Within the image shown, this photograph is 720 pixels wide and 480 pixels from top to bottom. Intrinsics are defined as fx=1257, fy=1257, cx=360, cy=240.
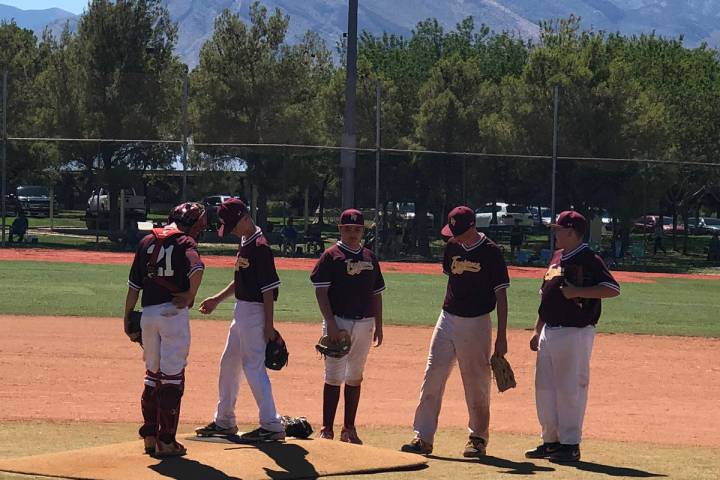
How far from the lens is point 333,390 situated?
965cm

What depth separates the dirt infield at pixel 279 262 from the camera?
31.7m

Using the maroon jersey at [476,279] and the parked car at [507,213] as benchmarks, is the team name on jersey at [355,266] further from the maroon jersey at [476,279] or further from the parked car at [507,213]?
the parked car at [507,213]

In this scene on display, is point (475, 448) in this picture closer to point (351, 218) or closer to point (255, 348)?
point (255, 348)

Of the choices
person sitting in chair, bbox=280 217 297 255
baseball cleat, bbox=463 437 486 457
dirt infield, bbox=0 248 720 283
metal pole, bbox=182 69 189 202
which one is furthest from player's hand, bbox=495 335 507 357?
person sitting in chair, bbox=280 217 297 255

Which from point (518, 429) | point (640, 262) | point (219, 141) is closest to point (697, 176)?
point (640, 262)

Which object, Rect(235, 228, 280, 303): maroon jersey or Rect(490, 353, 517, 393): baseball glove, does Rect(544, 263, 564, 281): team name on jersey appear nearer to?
Rect(490, 353, 517, 393): baseball glove

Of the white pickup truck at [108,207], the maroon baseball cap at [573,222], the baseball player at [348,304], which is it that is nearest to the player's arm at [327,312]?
the baseball player at [348,304]

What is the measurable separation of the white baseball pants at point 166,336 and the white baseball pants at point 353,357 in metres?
1.35

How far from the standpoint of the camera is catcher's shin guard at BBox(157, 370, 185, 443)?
27.2 feet

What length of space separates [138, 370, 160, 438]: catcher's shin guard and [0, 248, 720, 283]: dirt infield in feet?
72.8

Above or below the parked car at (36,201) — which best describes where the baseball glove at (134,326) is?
below

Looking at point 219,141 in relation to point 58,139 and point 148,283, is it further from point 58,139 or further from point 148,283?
point 148,283

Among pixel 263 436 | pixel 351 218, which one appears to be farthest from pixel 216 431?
pixel 351 218

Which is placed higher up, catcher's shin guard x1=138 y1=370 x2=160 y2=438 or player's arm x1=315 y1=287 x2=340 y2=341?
player's arm x1=315 y1=287 x2=340 y2=341
